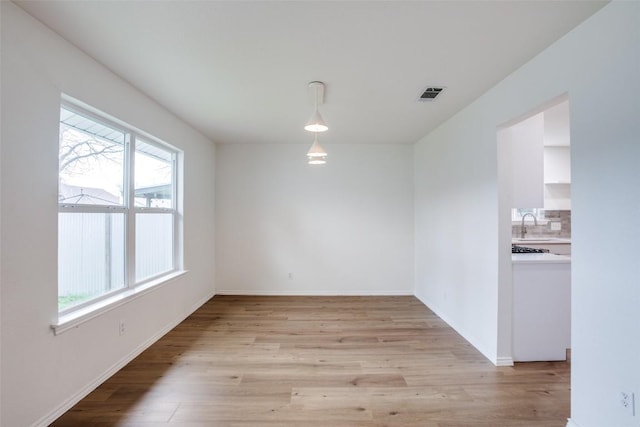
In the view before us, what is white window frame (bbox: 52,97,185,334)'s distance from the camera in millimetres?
2046

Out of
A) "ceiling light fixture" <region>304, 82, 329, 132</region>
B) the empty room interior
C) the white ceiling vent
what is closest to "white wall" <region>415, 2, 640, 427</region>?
the empty room interior

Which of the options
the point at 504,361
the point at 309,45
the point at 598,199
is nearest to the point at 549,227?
the point at 504,361

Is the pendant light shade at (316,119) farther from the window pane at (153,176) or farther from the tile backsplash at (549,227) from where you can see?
the tile backsplash at (549,227)

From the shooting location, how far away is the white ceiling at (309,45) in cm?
160

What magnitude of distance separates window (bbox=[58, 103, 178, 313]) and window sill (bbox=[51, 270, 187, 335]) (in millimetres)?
57

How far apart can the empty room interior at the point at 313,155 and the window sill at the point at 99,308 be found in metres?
0.02

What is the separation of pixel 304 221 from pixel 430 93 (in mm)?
2855

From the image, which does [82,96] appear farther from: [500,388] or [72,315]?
[500,388]

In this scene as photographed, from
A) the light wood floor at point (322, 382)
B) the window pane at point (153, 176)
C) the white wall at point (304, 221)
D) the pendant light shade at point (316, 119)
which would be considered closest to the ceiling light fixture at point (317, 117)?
the pendant light shade at point (316, 119)

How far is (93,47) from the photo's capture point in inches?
78.4

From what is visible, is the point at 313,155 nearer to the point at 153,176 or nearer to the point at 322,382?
the point at 153,176

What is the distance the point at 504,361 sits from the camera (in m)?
Answer: 2.56

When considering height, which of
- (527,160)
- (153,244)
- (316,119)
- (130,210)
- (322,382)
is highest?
(316,119)

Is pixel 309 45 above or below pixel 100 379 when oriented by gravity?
above
